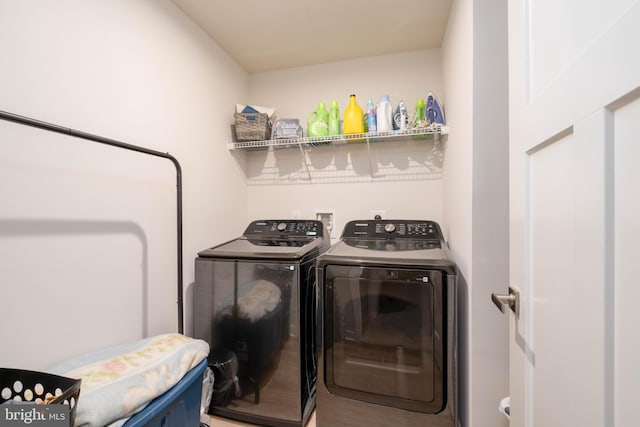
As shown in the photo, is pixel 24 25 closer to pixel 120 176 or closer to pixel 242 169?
pixel 120 176

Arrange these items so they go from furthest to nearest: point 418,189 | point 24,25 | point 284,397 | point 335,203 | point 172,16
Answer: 1. point 335,203
2. point 418,189
3. point 172,16
4. point 284,397
5. point 24,25

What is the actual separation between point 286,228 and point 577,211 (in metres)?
1.78

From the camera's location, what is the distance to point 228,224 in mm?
2193

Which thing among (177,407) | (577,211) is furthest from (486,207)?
(177,407)

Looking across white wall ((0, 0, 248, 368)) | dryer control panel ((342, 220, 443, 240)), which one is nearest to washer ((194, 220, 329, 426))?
white wall ((0, 0, 248, 368))

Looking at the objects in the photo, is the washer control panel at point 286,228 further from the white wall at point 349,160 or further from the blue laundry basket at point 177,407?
the blue laundry basket at point 177,407

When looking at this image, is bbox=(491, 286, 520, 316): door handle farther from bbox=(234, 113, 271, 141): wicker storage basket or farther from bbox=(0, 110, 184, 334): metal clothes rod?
bbox=(234, 113, 271, 141): wicker storage basket

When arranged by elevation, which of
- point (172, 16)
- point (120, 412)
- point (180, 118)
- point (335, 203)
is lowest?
point (120, 412)

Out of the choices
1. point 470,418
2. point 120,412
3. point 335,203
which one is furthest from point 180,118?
point 470,418

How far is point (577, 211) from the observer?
499 millimetres

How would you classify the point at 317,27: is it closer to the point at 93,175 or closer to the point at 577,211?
the point at 93,175

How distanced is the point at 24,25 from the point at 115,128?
0.43m

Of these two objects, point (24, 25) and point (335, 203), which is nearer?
point (24, 25)

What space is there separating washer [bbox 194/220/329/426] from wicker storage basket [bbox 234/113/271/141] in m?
Result: 0.96
